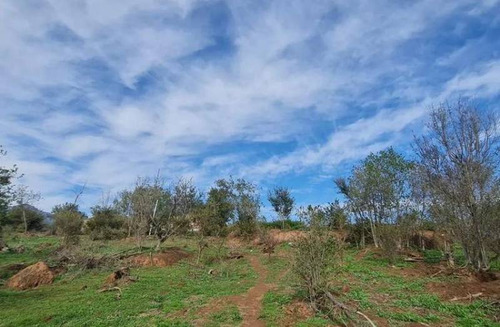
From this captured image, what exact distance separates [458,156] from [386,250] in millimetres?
7737

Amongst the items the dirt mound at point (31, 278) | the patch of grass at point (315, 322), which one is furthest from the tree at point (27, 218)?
the patch of grass at point (315, 322)

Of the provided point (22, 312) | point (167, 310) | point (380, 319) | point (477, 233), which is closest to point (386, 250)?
point (477, 233)

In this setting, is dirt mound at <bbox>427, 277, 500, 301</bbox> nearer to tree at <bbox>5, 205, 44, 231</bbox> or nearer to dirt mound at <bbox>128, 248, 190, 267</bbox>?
dirt mound at <bbox>128, 248, 190, 267</bbox>

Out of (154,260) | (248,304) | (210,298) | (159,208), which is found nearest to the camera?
(248,304)

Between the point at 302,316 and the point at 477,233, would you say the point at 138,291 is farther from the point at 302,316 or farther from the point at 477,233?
the point at 477,233

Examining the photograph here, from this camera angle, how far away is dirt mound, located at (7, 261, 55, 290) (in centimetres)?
1843

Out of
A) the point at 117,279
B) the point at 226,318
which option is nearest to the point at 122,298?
the point at 117,279

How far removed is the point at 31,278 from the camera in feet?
61.9

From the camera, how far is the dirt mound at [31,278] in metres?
18.4

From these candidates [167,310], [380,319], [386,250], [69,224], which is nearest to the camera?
[380,319]

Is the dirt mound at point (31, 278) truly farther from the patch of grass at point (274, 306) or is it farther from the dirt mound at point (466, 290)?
the dirt mound at point (466, 290)

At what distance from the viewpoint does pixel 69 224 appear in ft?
112

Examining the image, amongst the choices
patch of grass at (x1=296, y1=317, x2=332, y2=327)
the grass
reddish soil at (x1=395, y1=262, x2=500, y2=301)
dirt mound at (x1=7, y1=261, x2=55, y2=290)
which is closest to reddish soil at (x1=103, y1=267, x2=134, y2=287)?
the grass

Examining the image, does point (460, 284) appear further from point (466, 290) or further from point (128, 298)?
point (128, 298)
